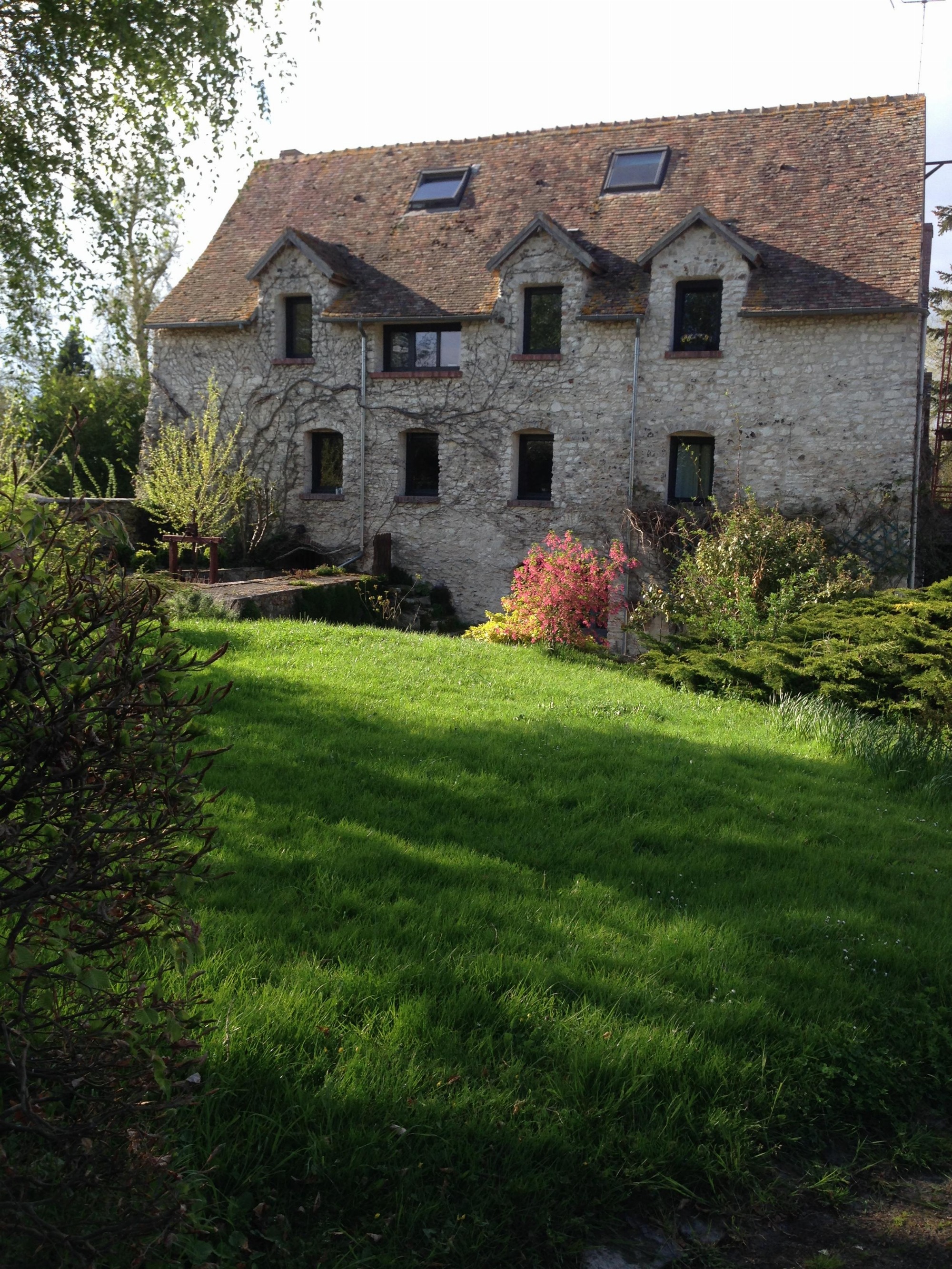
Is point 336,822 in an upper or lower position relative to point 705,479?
lower

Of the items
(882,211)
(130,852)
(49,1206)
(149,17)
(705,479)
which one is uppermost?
(882,211)

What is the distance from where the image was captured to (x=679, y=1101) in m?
3.41

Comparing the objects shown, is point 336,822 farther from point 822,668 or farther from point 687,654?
point 687,654

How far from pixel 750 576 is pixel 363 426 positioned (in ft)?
31.4

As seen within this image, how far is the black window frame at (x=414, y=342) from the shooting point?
20828mm

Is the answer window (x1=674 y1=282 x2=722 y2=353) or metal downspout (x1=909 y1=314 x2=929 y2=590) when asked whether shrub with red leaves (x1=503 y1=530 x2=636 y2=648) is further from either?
window (x1=674 y1=282 x2=722 y2=353)

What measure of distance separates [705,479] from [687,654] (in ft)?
27.5

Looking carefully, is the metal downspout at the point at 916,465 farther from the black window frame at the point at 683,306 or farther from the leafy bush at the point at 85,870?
the leafy bush at the point at 85,870

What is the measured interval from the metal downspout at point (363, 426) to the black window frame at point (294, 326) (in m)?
1.33

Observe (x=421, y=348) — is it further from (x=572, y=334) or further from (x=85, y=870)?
(x=85, y=870)

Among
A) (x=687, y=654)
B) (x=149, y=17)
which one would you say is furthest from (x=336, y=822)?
(x=149, y=17)

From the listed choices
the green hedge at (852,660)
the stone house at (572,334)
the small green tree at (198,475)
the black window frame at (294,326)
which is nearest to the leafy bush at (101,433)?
the small green tree at (198,475)

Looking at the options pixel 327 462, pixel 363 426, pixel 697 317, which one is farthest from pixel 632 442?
pixel 327 462

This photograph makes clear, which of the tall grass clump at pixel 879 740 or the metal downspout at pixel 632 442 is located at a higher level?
the metal downspout at pixel 632 442
